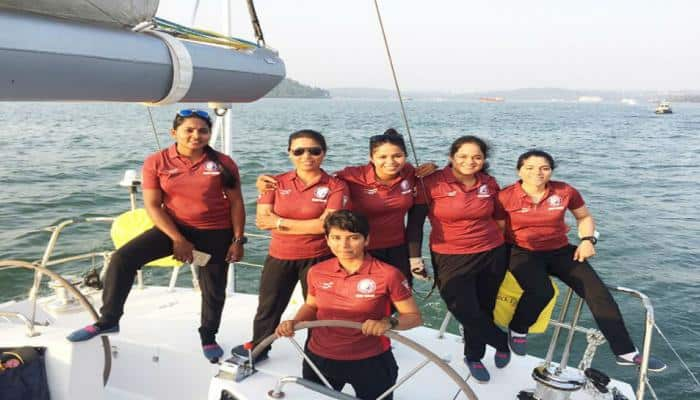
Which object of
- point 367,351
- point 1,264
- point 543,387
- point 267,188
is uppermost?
point 267,188

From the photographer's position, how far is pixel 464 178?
10.8 feet

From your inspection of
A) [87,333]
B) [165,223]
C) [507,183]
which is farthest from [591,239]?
[507,183]

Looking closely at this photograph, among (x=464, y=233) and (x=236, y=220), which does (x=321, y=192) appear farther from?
(x=464, y=233)

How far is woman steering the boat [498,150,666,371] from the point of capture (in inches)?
128

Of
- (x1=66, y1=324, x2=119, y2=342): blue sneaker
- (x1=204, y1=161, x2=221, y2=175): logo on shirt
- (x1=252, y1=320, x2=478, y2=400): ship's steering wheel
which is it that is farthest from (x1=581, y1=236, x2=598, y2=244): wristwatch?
(x1=66, y1=324, x2=119, y2=342): blue sneaker

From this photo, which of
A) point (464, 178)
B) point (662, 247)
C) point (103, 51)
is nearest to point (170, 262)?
point (464, 178)

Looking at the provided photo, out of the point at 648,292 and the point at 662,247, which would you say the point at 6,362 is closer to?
the point at 648,292

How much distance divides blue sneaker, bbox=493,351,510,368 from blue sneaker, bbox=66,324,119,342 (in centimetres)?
239

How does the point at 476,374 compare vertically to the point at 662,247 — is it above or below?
above

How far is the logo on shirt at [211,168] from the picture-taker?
127 inches

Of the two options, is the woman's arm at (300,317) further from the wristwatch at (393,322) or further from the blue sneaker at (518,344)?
the blue sneaker at (518,344)

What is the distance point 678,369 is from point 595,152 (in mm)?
22862

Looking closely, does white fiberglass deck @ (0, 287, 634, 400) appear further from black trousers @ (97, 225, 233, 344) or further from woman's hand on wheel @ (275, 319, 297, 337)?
woman's hand on wheel @ (275, 319, 297, 337)

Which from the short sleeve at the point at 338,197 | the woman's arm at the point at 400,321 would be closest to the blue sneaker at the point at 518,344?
the woman's arm at the point at 400,321
